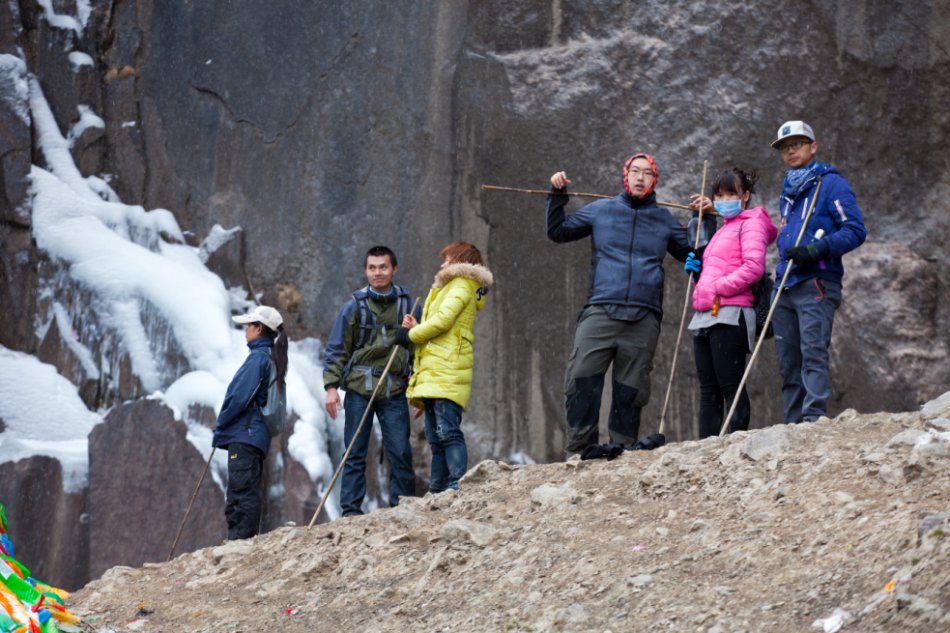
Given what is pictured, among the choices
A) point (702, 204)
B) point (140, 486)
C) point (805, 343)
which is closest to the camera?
point (805, 343)

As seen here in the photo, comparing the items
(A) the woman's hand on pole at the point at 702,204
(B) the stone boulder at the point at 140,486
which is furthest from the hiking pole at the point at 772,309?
(B) the stone boulder at the point at 140,486

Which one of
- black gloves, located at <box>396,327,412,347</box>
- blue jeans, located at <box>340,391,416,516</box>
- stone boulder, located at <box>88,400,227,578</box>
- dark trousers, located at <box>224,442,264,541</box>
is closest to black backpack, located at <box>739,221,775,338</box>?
black gloves, located at <box>396,327,412,347</box>

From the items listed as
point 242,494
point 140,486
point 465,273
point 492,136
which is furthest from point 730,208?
point 140,486

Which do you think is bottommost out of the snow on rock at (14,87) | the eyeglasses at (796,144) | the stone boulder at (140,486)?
the stone boulder at (140,486)

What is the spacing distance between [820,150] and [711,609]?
5822 mm

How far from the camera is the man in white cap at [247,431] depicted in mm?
7211

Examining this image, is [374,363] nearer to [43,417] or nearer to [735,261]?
[735,261]

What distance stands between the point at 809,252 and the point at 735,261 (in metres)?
0.40

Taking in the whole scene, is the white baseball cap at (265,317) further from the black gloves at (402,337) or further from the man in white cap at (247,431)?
the black gloves at (402,337)

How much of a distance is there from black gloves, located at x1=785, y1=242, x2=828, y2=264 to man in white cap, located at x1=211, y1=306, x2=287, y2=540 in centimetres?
280

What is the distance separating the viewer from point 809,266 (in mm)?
6297

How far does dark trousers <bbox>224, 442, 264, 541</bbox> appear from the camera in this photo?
7199 mm

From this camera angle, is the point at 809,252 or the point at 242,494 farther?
the point at 242,494

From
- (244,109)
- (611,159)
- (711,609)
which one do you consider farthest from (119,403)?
(711,609)
